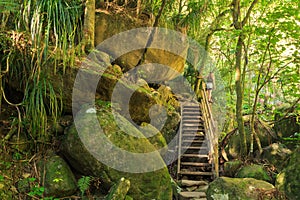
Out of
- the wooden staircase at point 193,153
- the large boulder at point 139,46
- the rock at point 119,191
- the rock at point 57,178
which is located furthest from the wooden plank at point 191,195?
the large boulder at point 139,46

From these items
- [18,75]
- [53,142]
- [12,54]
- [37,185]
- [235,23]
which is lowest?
[37,185]

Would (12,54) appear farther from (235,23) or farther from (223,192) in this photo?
(235,23)

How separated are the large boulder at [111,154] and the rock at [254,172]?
6.45ft

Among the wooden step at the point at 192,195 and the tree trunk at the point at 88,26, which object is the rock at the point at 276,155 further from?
the tree trunk at the point at 88,26

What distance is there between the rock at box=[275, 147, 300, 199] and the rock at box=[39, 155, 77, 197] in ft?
9.56

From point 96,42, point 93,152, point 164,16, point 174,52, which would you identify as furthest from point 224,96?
point 93,152

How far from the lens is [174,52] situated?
299 inches

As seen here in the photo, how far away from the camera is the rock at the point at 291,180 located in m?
3.62

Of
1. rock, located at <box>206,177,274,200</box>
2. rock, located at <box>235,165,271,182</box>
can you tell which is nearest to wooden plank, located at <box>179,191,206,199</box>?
rock, located at <box>235,165,271,182</box>

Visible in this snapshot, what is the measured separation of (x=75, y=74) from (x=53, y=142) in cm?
104

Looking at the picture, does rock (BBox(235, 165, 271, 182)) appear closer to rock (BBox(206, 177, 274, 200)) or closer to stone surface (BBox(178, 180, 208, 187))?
stone surface (BBox(178, 180, 208, 187))

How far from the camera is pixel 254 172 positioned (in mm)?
5031

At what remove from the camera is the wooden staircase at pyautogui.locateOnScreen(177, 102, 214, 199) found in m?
6.25

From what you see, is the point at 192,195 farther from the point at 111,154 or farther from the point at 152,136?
the point at 111,154
